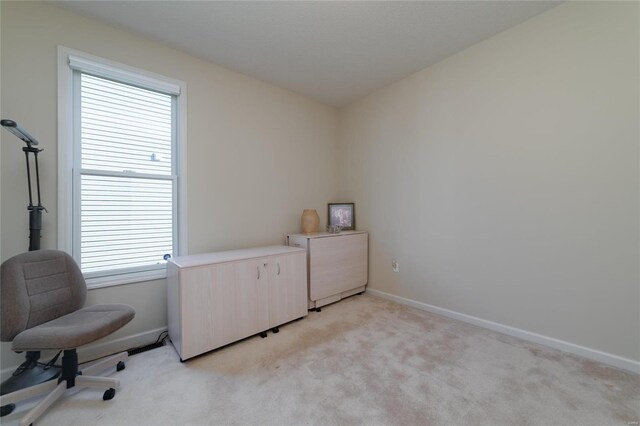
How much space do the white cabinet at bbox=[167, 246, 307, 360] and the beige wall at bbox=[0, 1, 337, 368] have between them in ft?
1.69

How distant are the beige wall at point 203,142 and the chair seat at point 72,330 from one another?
44 cm

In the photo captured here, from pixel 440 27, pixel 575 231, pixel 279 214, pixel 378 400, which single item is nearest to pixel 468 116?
pixel 440 27

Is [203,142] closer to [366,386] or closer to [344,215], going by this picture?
[344,215]

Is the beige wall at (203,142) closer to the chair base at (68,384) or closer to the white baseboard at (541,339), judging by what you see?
the chair base at (68,384)

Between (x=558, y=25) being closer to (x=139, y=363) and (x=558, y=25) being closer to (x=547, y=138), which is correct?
(x=547, y=138)

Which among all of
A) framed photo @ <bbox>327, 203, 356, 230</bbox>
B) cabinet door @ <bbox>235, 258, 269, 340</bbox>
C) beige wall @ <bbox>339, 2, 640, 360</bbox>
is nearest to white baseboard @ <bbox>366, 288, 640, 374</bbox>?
beige wall @ <bbox>339, 2, 640, 360</bbox>

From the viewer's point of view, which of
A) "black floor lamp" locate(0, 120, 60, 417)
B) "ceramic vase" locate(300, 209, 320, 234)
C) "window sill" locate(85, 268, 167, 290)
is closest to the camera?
"black floor lamp" locate(0, 120, 60, 417)

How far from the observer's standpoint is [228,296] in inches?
80.5

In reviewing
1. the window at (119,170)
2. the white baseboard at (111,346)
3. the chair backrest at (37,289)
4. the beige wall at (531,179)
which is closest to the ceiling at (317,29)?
the beige wall at (531,179)

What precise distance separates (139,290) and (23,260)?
76 cm

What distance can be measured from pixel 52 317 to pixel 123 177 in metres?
1.10

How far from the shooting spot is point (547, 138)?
78.1 inches

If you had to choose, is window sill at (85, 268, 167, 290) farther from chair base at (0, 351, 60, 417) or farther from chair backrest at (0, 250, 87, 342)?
chair base at (0, 351, 60, 417)

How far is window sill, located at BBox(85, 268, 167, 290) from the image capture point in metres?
1.94
